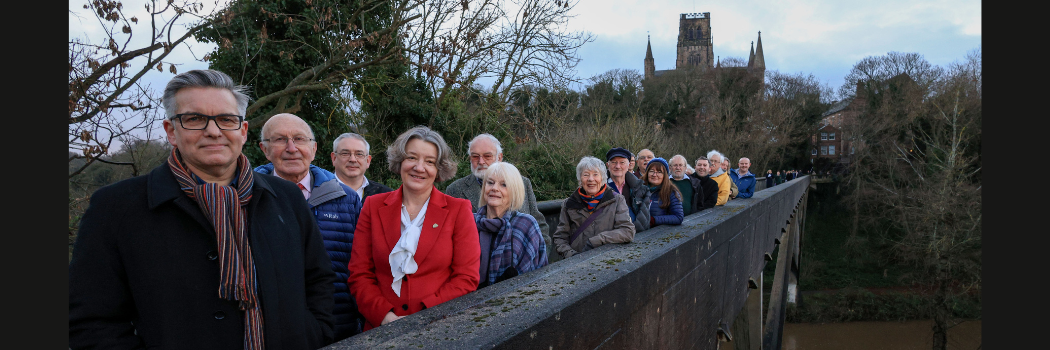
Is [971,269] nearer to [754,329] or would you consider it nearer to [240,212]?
[754,329]

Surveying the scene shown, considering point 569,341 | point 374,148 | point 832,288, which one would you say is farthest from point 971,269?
point 569,341

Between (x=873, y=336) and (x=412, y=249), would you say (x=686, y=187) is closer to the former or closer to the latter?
(x=412, y=249)

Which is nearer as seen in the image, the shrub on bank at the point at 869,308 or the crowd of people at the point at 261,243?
the crowd of people at the point at 261,243

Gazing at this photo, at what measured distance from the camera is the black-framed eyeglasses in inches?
62.4

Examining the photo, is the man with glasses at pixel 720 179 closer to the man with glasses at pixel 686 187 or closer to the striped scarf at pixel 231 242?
the man with glasses at pixel 686 187

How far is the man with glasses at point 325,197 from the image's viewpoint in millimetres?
2439

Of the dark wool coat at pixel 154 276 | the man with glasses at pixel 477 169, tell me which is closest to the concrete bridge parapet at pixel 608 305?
the dark wool coat at pixel 154 276

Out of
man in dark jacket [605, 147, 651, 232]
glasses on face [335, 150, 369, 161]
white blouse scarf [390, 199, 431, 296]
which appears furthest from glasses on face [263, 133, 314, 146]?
man in dark jacket [605, 147, 651, 232]

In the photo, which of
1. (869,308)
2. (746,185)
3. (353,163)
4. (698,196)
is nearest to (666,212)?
(698,196)

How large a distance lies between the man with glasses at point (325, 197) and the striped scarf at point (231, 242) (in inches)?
32.1

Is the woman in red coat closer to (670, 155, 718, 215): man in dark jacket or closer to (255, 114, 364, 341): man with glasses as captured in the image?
(255, 114, 364, 341): man with glasses

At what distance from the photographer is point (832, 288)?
104ft

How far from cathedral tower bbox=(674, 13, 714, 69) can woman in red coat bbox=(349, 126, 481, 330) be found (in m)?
85.3

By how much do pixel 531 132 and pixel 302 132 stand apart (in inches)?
309
